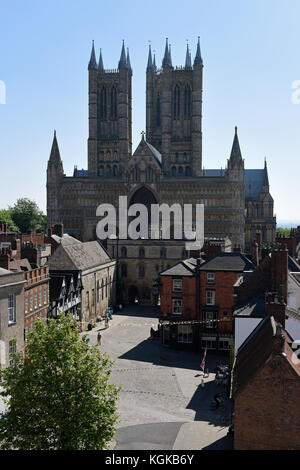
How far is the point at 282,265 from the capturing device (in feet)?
88.5

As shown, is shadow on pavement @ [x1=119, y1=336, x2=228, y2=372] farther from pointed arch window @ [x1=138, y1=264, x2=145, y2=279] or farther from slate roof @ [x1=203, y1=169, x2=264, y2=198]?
slate roof @ [x1=203, y1=169, x2=264, y2=198]

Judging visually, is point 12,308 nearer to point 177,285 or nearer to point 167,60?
point 177,285

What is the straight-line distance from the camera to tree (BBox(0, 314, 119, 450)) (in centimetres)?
1733

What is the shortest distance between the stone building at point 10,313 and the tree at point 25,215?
89070mm

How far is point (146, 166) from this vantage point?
90.6 meters

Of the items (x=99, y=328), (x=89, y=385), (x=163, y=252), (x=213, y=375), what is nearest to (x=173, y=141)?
(x=163, y=252)

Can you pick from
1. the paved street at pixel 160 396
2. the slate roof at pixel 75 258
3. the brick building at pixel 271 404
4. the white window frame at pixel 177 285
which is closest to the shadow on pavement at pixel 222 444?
the paved street at pixel 160 396

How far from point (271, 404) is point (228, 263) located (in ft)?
85.9

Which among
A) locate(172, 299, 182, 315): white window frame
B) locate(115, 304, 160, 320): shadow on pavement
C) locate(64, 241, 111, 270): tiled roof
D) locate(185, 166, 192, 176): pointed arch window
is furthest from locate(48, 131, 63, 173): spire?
locate(172, 299, 182, 315): white window frame

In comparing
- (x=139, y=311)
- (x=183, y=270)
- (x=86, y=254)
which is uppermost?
(x=86, y=254)

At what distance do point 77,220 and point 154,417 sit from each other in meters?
Result: 71.2

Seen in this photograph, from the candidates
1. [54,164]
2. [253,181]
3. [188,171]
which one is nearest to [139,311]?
[188,171]

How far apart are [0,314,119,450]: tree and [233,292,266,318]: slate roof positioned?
11.4 metres

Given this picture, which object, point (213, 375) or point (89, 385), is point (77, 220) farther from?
point (89, 385)
